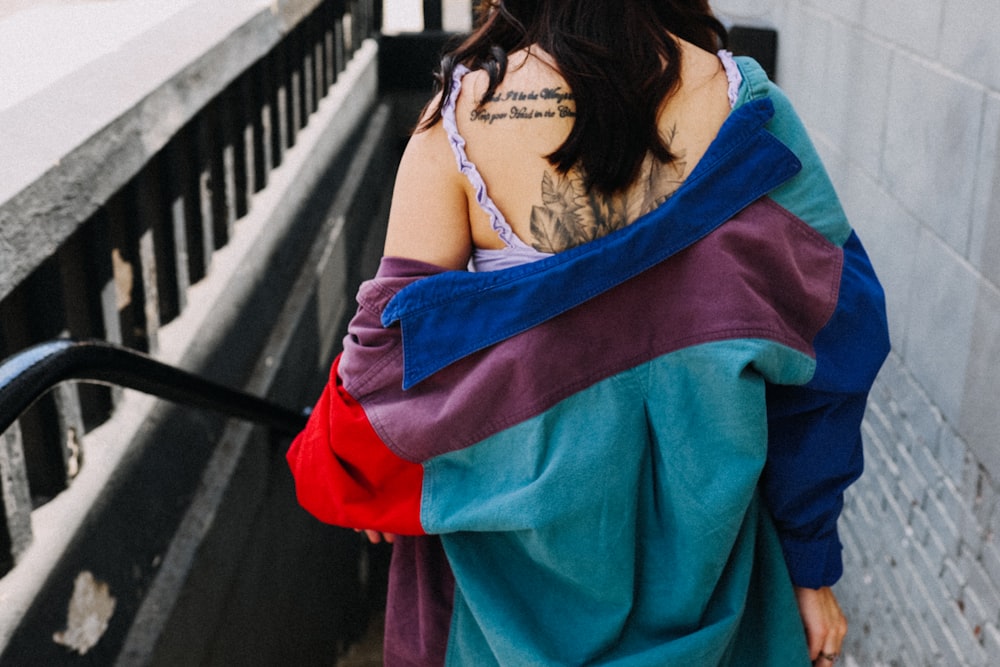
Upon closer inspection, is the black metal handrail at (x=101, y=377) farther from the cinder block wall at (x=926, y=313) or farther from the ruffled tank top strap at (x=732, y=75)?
the cinder block wall at (x=926, y=313)

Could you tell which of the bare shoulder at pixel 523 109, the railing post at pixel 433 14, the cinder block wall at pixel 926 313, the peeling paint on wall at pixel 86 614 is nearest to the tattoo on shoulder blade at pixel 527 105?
the bare shoulder at pixel 523 109

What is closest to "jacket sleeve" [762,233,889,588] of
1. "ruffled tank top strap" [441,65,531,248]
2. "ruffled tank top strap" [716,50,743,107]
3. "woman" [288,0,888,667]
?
"woman" [288,0,888,667]

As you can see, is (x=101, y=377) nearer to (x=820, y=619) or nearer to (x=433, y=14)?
(x=820, y=619)

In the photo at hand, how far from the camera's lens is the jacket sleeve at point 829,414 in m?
1.40

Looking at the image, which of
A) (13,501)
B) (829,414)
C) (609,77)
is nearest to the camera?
(609,77)

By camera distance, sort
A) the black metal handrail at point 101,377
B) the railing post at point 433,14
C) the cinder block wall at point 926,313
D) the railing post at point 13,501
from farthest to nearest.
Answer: the railing post at point 433,14 → the cinder block wall at point 926,313 → the railing post at point 13,501 → the black metal handrail at point 101,377

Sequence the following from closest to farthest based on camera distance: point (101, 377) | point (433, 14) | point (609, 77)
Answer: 1. point (609, 77)
2. point (101, 377)
3. point (433, 14)

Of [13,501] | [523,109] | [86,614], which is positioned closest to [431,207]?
[523,109]

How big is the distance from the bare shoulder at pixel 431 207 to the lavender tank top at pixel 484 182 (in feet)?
0.06

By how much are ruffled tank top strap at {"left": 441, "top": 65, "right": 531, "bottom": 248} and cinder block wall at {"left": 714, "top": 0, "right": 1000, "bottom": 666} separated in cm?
120

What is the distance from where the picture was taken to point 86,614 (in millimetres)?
2277

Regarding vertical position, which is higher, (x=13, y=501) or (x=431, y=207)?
(x=431, y=207)

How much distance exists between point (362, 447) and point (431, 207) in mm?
340

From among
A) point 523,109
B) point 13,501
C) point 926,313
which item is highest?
point 523,109
